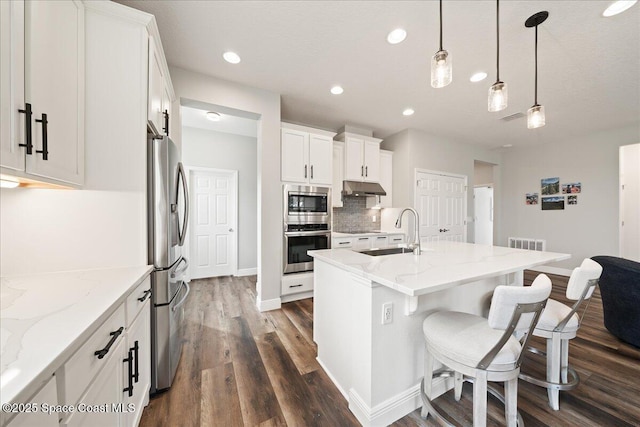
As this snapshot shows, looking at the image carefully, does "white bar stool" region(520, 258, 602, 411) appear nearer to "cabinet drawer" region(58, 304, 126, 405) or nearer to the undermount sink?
→ the undermount sink

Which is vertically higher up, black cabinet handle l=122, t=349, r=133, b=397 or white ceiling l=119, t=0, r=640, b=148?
white ceiling l=119, t=0, r=640, b=148

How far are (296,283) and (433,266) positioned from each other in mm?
2210

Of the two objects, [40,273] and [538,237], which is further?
[538,237]

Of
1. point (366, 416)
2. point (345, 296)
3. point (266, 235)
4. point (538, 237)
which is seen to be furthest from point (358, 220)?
point (538, 237)

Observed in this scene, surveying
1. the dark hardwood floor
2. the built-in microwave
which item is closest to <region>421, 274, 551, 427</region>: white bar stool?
the dark hardwood floor

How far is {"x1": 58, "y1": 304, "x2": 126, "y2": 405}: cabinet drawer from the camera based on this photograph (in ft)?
2.18

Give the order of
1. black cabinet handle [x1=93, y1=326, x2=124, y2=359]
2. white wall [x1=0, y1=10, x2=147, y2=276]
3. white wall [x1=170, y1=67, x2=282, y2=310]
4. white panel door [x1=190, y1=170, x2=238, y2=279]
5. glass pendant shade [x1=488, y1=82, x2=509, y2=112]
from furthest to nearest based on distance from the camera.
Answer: white panel door [x1=190, y1=170, x2=238, y2=279], white wall [x1=170, y1=67, x2=282, y2=310], glass pendant shade [x1=488, y1=82, x2=509, y2=112], white wall [x1=0, y1=10, x2=147, y2=276], black cabinet handle [x1=93, y1=326, x2=124, y2=359]

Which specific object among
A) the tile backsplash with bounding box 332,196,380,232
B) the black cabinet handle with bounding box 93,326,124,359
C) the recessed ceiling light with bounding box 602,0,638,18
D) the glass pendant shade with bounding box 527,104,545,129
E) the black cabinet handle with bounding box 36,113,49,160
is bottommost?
the black cabinet handle with bounding box 93,326,124,359

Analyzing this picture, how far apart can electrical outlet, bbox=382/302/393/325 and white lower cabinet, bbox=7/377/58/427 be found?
1.31 m

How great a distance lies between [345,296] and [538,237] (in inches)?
237

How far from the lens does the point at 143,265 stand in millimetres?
1475

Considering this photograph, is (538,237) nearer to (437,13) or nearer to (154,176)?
(437,13)

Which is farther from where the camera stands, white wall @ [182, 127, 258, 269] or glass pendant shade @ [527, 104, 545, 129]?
white wall @ [182, 127, 258, 269]

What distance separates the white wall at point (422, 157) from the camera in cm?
433
